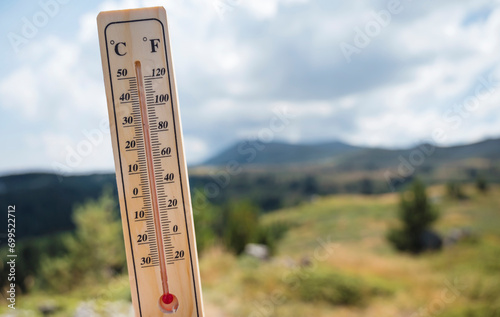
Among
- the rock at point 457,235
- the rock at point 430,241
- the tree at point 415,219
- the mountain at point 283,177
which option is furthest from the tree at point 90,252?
the rock at point 457,235

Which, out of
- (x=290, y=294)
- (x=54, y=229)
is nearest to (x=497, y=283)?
(x=290, y=294)

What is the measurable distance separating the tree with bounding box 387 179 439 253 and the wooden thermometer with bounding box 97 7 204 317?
7.62 metres

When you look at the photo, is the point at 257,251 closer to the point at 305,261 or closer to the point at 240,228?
the point at 240,228

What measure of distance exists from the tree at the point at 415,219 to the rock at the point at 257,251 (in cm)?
244

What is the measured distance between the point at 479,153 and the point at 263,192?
15.2 ft

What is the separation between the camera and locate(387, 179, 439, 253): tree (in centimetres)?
818

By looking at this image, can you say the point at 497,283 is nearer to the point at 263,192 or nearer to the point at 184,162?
the point at 263,192

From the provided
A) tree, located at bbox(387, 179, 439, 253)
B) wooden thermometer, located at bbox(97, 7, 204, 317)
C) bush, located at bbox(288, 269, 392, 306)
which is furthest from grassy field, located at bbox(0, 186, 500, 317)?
wooden thermometer, located at bbox(97, 7, 204, 317)

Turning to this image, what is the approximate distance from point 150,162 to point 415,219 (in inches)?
307

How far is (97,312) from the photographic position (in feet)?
16.2

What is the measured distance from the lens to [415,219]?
27.0 ft

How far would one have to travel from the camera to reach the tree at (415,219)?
8.18 metres

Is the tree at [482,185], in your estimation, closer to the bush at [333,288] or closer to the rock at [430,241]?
the rock at [430,241]

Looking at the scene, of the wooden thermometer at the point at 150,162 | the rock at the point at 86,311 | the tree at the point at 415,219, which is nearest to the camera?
the wooden thermometer at the point at 150,162
